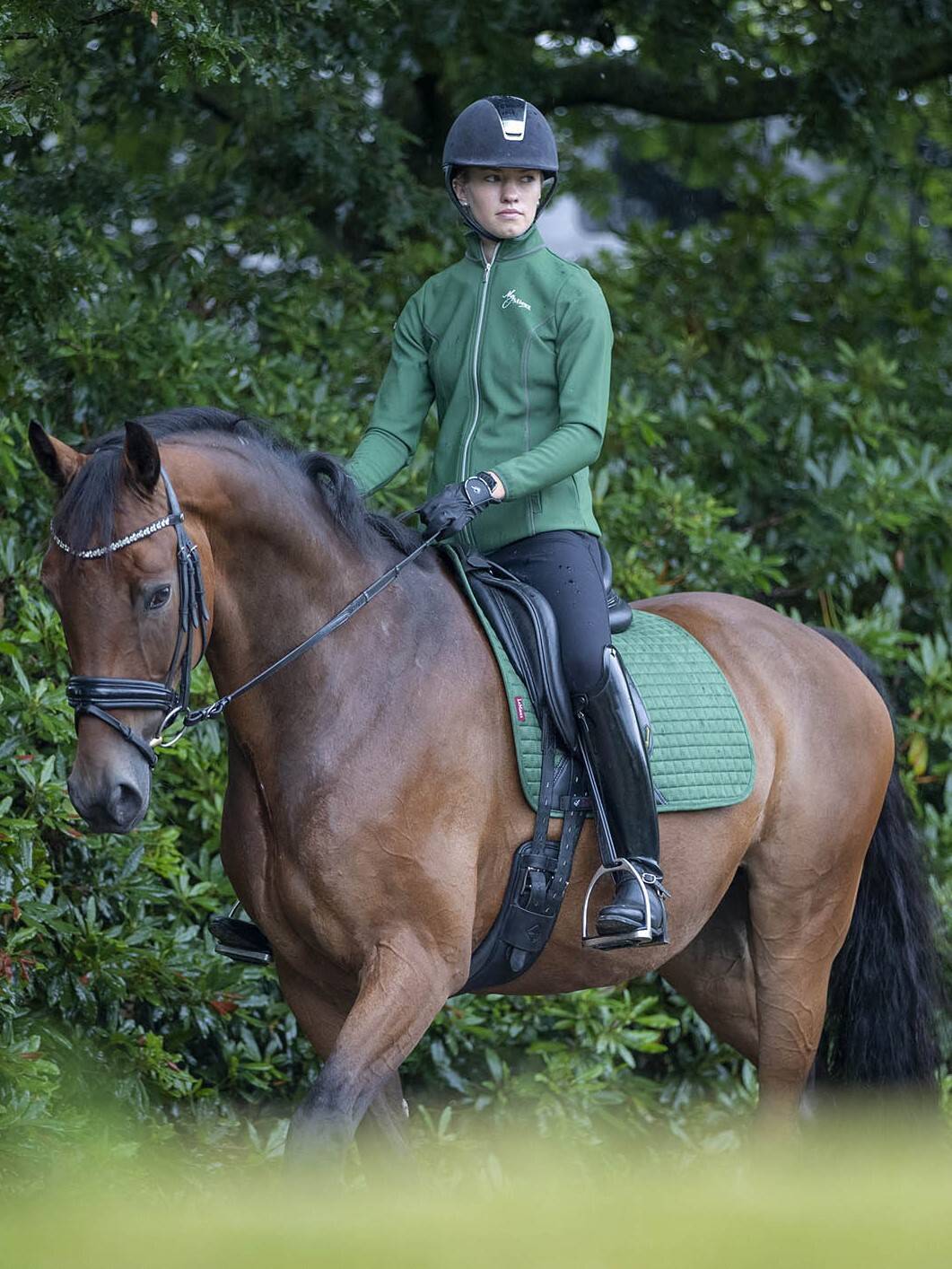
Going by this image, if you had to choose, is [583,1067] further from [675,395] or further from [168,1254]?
[168,1254]

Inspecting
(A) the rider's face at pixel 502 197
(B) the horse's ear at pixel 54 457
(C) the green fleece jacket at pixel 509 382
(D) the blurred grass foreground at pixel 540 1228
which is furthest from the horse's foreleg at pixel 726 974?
(B) the horse's ear at pixel 54 457

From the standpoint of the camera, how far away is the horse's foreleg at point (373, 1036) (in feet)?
11.3

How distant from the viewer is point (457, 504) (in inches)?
153

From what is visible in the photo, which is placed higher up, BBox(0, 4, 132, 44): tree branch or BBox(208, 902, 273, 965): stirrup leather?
BBox(0, 4, 132, 44): tree branch

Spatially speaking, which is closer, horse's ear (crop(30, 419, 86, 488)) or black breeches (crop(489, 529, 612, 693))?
horse's ear (crop(30, 419, 86, 488))

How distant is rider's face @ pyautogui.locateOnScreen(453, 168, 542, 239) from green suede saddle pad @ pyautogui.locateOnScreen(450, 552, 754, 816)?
88cm

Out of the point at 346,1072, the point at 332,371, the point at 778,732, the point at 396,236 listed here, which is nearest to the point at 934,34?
the point at 396,236

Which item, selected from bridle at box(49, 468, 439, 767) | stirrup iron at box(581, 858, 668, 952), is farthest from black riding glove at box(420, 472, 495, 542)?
stirrup iron at box(581, 858, 668, 952)

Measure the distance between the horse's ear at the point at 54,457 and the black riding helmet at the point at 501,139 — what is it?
1301 millimetres

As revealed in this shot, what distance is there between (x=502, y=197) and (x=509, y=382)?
48 centimetres

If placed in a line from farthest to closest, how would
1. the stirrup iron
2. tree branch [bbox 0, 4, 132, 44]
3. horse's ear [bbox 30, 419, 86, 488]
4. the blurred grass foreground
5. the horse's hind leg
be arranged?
1. the horse's hind leg
2. tree branch [bbox 0, 4, 132, 44]
3. the stirrup iron
4. horse's ear [bbox 30, 419, 86, 488]
5. the blurred grass foreground

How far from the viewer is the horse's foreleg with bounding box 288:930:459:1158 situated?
344 cm

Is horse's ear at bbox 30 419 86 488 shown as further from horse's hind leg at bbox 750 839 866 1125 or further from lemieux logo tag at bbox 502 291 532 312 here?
horse's hind leg at bbox 750 839 866 1125

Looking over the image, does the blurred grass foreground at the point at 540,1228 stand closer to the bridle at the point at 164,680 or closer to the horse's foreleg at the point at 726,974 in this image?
the bridle at the point at 164,680
